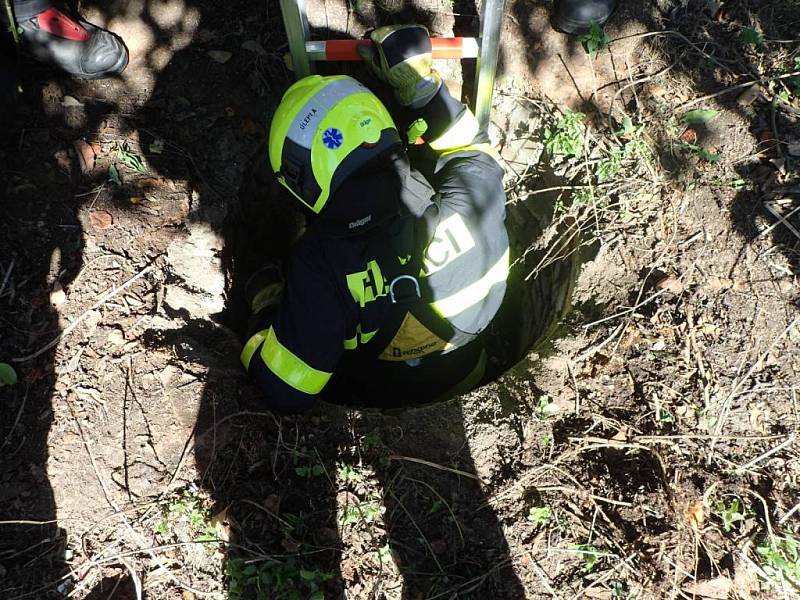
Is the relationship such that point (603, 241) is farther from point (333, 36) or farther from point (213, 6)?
point (213, 6)

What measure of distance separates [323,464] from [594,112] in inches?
96.0

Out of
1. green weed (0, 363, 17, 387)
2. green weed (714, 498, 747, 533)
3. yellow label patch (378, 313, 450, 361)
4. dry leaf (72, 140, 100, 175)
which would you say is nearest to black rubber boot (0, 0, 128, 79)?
dry leaf (72, 140, 100, 175)

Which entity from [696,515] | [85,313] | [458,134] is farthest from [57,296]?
[696,515]

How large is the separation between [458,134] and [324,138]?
1.01m

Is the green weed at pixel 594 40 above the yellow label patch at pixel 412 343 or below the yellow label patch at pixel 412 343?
above

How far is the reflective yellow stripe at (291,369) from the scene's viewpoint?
237cm

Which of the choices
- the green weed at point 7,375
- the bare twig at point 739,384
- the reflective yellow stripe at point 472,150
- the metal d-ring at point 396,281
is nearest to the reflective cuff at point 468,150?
the reflective yellow stripe at point 472,150

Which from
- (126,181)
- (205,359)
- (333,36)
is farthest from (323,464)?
(333,36)

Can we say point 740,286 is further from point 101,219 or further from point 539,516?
point 101,219

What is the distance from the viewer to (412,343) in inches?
108

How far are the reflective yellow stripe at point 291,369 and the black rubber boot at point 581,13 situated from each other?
235 cm

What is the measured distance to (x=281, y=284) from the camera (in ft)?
10.00

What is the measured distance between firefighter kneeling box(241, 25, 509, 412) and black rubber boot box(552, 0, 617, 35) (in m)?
0.79

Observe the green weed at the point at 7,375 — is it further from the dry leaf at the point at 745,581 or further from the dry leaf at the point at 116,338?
the dry leaf at the point at 745,581
